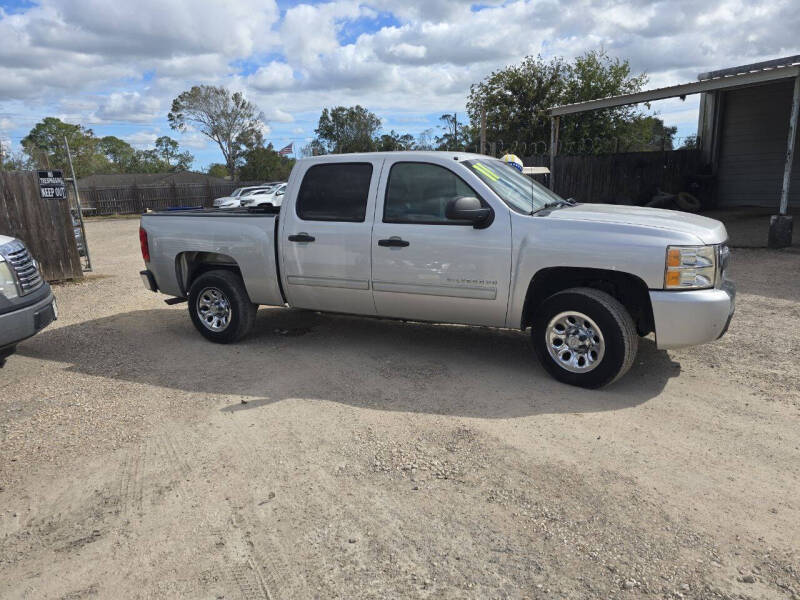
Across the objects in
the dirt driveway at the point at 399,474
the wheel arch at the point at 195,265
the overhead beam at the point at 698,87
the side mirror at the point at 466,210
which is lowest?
the dirt driveway at the point at 399,474

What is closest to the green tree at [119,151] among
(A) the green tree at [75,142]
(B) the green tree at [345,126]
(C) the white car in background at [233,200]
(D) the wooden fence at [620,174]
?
(A) the green tree at [75,142]

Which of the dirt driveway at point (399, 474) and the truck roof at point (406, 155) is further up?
the truck roof at point (406, 155)

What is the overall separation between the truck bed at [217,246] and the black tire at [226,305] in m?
0.13

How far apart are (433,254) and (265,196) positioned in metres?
23.7

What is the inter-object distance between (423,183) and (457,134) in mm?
29957

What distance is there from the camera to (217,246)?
6.16 meters

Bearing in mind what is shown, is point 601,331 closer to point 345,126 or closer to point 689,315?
point 689,315

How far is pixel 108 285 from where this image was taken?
10148 millimetres

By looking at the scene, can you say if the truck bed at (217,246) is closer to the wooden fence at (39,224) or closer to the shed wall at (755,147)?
the wooden fence at (39,224)

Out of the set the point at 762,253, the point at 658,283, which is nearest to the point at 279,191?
the point at 762,253

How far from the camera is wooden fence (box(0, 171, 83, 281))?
9508 millimetres

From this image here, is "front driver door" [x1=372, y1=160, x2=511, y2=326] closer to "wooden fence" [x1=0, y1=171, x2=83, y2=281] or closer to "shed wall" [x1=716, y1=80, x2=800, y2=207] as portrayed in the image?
"wooden fence" [x1=0, y1=171, x2=83, y2=281]

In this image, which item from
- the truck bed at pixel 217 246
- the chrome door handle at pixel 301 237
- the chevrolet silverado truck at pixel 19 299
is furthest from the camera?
the truck bed at pixel 217 246

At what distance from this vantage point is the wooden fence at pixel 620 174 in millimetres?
16891
